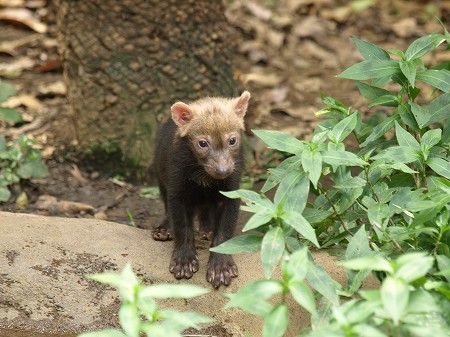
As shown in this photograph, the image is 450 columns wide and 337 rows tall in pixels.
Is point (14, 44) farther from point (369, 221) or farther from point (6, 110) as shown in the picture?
point (369, 221)

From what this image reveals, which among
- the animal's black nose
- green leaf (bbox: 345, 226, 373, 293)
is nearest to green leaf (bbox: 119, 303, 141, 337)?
green leaf (bbox: 345, 226, 373, 293)

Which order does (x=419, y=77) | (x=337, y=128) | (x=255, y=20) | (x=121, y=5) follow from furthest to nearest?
(x=255, y=20), (x=121, y=5), (x=419, y=77), (x=337, y=128)

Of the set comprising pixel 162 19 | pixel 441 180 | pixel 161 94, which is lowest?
pixel 161 94

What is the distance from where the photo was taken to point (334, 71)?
34.0ft

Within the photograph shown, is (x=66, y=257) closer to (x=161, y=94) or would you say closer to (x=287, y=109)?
(x=161, y=94)

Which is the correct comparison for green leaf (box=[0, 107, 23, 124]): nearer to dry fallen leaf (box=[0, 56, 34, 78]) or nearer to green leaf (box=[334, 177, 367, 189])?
dry fallen leaf (box=[0, 56, 34, 78])

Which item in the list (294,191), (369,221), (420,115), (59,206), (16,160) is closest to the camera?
(294,191)

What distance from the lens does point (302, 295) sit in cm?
378

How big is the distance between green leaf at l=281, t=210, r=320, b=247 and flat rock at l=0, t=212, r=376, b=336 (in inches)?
41.5

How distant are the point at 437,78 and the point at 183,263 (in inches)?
85.1

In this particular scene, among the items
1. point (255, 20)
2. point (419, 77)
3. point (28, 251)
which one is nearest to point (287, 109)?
point (255, 20)

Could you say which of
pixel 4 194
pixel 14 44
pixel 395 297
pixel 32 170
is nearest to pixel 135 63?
pixel 32 170

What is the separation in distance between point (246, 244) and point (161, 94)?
11.4 ft

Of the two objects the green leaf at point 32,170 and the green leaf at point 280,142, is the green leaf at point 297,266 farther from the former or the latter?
the green leaf at point 32,170
